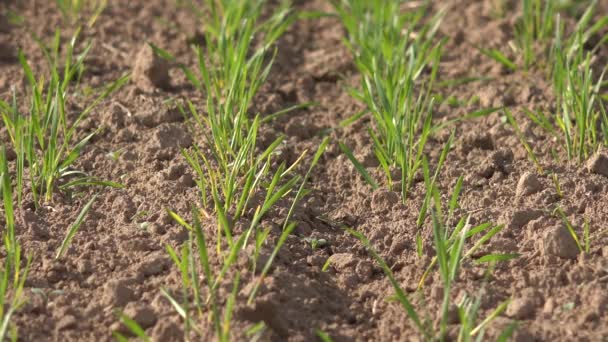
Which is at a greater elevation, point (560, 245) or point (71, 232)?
point (71, 232)

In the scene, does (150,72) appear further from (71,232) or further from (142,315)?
(142,315)

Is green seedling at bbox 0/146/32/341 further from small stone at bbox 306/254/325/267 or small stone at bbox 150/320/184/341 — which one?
small stone at bbox 306/254/325/267

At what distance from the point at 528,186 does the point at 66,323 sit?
4.43 ft

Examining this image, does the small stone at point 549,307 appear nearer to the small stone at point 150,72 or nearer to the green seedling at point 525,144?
the green seedling at point 525,144

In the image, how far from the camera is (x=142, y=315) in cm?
217

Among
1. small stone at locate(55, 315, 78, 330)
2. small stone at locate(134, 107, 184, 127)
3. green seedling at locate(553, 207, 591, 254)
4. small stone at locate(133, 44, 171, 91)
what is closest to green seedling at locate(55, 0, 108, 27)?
small stone at locate(133, 44, 171, 91)

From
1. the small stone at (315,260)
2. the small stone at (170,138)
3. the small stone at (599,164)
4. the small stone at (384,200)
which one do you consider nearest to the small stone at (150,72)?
the small stone at (170,138)

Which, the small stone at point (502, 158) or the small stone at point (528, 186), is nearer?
the small stone at point (528, 186)

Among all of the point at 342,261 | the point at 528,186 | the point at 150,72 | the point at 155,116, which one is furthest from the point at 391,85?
the point at 150,72

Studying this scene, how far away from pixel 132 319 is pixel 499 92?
1.68 metres

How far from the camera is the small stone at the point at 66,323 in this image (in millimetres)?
2156

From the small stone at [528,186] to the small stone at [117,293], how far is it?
115 cm

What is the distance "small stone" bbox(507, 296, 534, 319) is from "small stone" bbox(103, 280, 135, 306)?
36.0 inches

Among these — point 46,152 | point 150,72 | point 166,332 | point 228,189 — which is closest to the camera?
point 166,332
